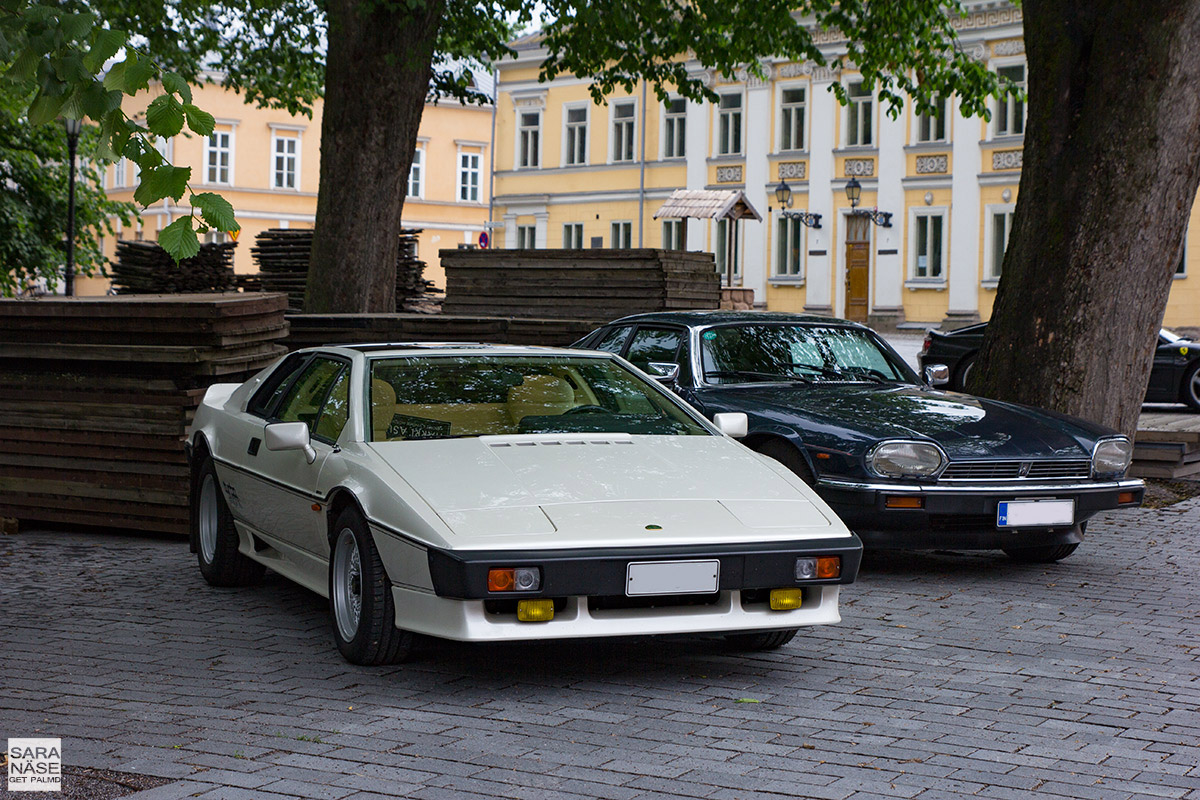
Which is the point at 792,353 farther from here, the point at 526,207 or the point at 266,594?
the point at 526,207

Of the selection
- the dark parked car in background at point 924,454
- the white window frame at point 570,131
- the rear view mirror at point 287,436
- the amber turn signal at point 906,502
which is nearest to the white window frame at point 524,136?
the white window frame at point 570,131

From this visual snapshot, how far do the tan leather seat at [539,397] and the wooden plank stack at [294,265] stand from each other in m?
17.8

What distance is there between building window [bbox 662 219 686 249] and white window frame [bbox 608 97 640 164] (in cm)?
235

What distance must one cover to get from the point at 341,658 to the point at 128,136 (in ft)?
7.03

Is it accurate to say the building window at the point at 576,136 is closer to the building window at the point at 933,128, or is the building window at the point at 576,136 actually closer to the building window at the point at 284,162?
the building window at the point at 933,128

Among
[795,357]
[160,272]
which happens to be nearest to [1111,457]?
[795,357]

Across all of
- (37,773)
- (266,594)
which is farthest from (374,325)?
(37,773)

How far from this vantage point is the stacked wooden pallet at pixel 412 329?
39.8 feet

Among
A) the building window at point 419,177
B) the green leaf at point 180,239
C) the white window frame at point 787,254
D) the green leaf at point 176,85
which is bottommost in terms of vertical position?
the green leaf at point 180,239

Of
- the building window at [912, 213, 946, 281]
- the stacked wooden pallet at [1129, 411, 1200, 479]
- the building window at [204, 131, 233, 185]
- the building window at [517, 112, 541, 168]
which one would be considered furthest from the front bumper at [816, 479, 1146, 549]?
the building window at [204, 131, 233, 185]

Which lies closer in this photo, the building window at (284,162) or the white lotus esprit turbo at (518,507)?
the white lotus esprit turbo at (518,507)

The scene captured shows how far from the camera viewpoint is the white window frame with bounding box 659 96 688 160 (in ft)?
151

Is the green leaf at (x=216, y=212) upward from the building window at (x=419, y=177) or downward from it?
downward

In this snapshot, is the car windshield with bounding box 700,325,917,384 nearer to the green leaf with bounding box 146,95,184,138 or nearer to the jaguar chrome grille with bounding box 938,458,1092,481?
the jaguar chrome grille with bounding box 938,458,1092,481
